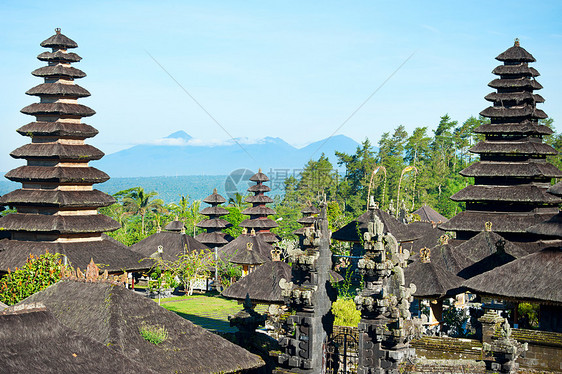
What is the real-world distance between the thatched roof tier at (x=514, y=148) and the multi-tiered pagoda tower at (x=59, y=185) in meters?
21.8

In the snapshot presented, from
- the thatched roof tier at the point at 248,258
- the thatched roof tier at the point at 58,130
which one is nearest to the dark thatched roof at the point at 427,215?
the thatched roof tier at the point at 248,258

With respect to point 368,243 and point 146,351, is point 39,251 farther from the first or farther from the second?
point 368,243

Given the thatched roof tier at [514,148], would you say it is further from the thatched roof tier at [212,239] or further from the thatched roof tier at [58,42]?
the thatched roof tier at [212,239]

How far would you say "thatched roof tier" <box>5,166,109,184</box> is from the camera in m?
35.8

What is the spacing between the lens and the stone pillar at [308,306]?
17.6 meters

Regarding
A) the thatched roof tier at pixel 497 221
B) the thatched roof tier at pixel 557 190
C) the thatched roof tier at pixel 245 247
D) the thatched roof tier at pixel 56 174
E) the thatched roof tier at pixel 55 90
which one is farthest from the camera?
the thatched roof tier at pixel 245 247

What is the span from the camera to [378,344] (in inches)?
667

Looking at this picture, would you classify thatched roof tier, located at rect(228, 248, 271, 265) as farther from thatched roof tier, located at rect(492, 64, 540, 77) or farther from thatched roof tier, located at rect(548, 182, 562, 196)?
thatched roof tier, located at rect(548, 182, 562, 196)

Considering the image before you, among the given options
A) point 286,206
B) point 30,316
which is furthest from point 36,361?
point 286,206

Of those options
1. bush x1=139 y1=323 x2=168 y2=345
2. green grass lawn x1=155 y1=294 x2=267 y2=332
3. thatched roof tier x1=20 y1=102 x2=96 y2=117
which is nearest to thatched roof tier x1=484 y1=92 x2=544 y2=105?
green grass lawn x1=155 y1=294 x2=267 y2=332

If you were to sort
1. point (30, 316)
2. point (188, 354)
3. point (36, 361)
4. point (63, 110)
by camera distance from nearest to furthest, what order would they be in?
1. point (36, 361)
2. point (30, 316)
3. point (188, 354)
4. point (63, 110)

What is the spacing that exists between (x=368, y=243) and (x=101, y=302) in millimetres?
7151

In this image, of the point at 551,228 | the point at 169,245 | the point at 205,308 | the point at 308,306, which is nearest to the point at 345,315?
the point at 308,306

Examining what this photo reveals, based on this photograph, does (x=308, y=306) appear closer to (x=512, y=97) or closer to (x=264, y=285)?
(x=264, y=285)
